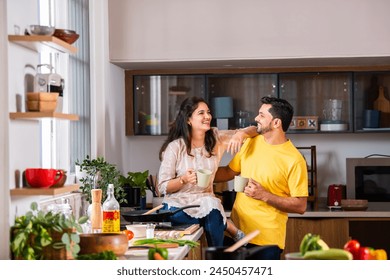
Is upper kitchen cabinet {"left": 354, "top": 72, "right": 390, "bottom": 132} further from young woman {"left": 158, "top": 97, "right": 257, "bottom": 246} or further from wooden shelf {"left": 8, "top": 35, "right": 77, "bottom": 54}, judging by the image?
wooden shelf {"left": 8, "top": 35, "right": 77, "bottom": 54}

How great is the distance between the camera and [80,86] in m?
5.04

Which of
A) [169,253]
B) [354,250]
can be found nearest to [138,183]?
[169,253]

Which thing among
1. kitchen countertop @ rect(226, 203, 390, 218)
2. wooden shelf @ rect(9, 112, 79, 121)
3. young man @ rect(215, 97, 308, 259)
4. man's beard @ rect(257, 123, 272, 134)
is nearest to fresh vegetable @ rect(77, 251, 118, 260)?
wooden shelf @ rect(9, 112, 79, 121)

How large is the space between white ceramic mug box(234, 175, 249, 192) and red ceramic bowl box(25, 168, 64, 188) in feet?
4.41

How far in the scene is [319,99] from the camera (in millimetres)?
5824

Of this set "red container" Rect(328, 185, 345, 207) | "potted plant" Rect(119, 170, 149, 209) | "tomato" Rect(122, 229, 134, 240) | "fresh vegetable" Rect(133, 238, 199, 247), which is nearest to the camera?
"fresh vegetable" Rect(133, 238, 199, 247)

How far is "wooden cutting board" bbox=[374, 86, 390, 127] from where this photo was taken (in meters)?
5.75

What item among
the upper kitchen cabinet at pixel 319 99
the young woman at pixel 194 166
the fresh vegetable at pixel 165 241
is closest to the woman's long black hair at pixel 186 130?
the young woman at pixel 194 166

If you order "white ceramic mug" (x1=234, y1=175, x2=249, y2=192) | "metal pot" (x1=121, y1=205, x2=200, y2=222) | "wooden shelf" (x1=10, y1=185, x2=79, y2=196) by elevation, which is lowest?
"metal pot" (x1=121, y1=205, x2=200, y2=222)

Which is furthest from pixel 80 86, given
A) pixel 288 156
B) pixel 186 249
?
pixel 186 249

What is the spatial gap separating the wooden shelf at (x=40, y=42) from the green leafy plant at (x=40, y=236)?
0.61 metres

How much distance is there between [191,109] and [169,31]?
0.96 metres

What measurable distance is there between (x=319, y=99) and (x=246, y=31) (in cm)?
79

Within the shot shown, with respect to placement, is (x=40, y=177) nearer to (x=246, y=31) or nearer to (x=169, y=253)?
(x=169, y=253)
